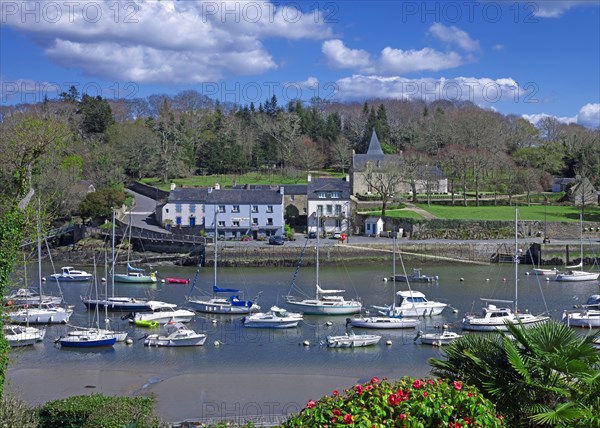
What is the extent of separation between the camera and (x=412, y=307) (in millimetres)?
32750

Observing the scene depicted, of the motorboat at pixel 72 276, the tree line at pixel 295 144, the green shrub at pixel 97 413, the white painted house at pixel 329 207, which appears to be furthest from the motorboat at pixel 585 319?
the tree line at pixel 295 144

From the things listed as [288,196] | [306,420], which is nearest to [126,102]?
[288,196]

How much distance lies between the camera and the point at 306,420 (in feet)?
25.1

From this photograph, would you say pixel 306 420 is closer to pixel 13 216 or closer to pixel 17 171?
pixel 13 216

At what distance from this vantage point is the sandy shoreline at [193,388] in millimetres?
20113

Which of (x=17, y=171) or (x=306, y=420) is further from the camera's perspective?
(x=17, y=171)

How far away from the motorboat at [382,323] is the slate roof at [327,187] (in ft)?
91.7

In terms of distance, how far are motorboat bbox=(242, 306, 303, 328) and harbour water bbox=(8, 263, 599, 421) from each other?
410 mm

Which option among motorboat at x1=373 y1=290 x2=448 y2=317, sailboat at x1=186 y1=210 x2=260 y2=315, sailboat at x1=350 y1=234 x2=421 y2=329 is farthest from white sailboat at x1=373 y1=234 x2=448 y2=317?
sailboat at x1=186 y1=210 x2=260 y2=315

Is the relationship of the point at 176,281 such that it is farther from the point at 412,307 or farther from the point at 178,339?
the point at 412,307

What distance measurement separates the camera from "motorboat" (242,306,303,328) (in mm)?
30688

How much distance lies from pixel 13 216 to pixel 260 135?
7583 centimetres

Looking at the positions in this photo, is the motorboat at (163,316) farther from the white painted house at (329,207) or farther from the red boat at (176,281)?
the white painted house at (329,207)

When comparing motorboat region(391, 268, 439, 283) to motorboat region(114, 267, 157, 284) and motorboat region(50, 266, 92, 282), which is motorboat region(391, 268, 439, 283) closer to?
motorboat region(114, 267, 157, 284)
